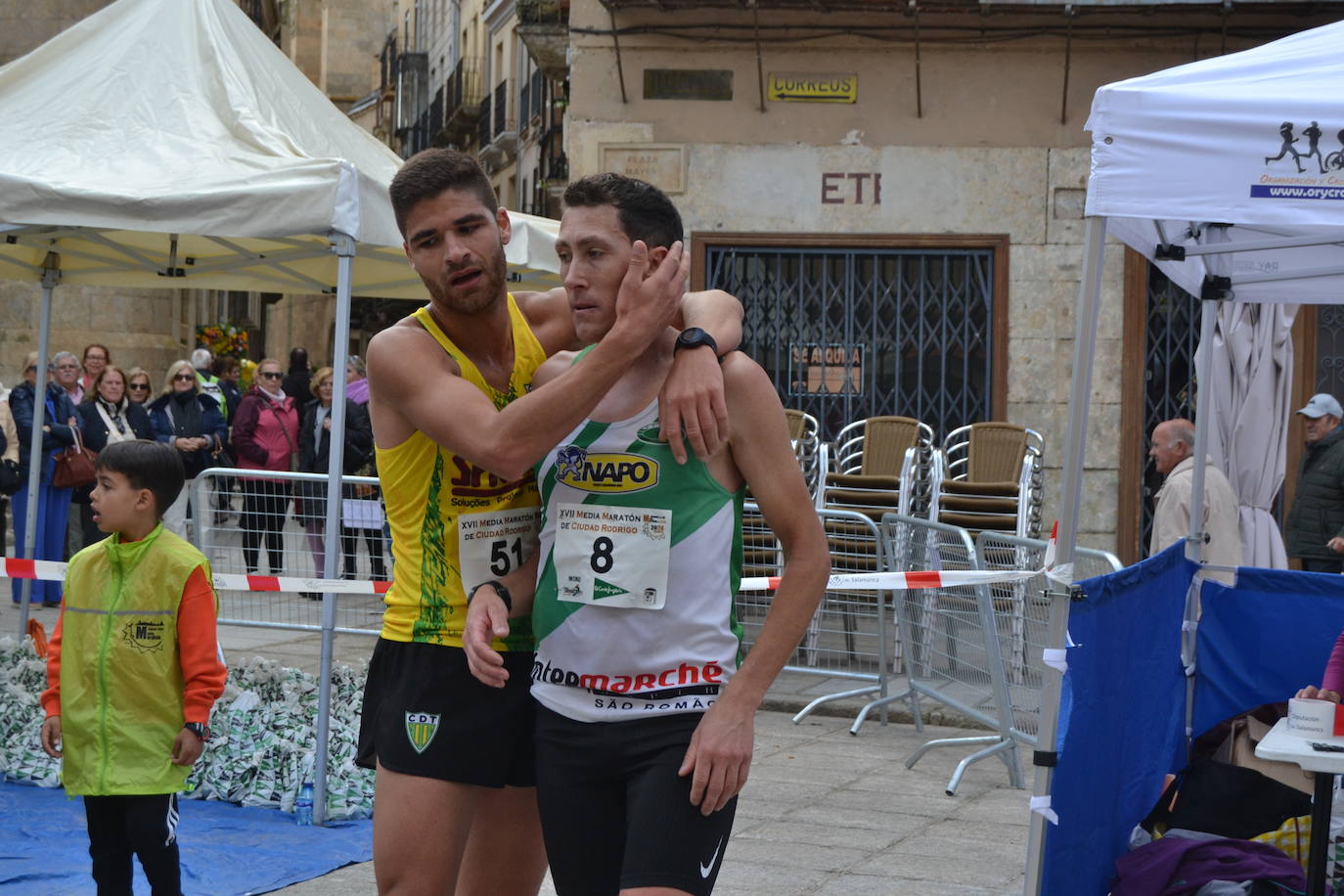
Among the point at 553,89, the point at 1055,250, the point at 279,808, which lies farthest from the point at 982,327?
the point at 553,89

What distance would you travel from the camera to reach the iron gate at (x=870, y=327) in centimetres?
1328

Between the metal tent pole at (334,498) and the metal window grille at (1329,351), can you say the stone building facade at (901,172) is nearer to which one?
the metal window grille at (1329,351)

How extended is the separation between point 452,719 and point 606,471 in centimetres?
60

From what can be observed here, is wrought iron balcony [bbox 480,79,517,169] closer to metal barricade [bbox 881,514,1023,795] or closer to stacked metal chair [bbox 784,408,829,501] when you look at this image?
stacked metal chair [bbox 784,408,829,501]

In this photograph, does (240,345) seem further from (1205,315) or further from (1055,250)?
(1205,315)

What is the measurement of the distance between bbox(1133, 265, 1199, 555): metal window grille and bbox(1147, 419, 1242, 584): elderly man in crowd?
13.3 ft

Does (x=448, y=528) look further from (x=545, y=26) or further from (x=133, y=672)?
(x=545, y=26)

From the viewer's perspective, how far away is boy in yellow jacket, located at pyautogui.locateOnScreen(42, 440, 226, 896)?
435 cm

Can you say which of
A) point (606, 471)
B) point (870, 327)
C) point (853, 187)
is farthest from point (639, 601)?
point (853, 187)

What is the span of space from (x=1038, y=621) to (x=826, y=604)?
6.75ft

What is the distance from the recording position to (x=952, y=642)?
300 inches

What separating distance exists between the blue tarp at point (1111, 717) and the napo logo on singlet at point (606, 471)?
187cm

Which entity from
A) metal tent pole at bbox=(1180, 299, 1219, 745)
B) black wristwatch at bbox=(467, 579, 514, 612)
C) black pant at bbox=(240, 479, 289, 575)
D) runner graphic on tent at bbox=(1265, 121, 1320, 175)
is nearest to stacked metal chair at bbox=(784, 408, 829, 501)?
black pant at bbox=(240, 479, 289, 575)

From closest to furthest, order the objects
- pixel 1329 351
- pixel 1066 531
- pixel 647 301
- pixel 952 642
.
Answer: pixel 647 301
pixel 1066 531
pixel 952 642
pixel 1329 351
